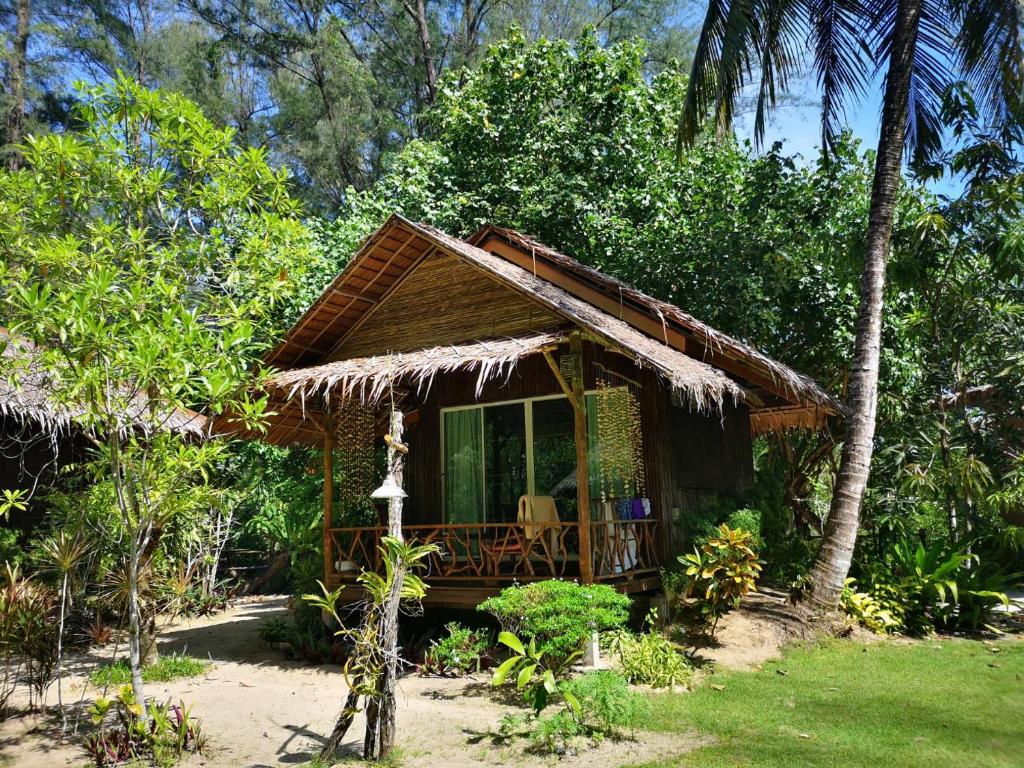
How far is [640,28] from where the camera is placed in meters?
20.0

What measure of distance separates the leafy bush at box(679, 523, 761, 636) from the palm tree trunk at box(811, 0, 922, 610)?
1.49 m

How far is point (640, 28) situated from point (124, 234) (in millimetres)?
17241

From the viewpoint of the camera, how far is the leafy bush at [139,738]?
499cm

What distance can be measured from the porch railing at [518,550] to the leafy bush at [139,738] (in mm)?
2199

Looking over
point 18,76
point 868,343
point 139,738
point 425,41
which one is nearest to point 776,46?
point 868,343

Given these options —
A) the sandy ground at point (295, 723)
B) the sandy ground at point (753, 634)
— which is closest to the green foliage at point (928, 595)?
the sandy ground at point (753, 634)

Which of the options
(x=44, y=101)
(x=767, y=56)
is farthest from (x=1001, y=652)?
(x=44, y=101)

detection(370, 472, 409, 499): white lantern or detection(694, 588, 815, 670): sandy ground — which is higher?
detection(370, 472, 409, 499): white lantern

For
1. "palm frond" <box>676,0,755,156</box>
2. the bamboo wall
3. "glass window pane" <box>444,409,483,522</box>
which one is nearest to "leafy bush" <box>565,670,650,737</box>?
the bamboo wall

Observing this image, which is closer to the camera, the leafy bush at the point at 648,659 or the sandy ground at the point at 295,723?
the sandy ground at the point at 295,723

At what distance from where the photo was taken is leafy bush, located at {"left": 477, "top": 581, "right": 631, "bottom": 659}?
5.75 m

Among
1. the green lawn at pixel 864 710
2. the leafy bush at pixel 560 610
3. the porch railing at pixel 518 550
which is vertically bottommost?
the green lawn at pixel 864 710

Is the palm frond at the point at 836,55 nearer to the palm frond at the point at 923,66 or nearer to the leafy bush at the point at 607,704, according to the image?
the palm frond at the point at 923,66

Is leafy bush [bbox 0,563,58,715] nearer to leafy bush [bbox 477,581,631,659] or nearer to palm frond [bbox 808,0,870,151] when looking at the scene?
leafy bush [bbox 477,581,631,659]
